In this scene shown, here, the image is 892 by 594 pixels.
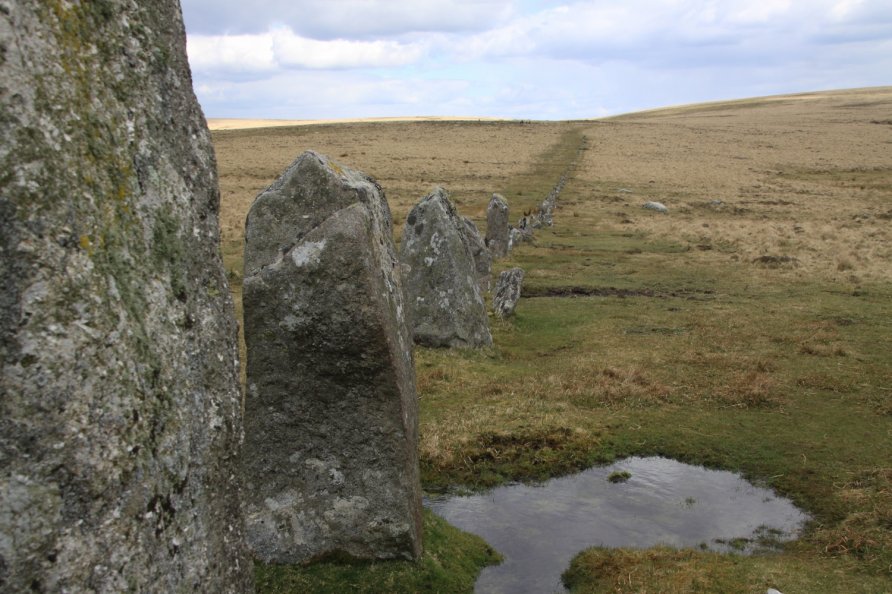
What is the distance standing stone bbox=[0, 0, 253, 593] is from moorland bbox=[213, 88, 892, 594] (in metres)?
4.23

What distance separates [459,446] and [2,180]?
9.33 meters

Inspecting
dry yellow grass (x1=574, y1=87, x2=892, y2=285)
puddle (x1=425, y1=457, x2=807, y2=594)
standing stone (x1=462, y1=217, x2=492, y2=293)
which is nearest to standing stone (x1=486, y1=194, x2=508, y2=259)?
standing stone (x1=462, y1=217, x2=492, y2=293)

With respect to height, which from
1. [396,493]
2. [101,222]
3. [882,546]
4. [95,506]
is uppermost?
[101,222]

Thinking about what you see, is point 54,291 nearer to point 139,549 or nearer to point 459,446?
point 139,549

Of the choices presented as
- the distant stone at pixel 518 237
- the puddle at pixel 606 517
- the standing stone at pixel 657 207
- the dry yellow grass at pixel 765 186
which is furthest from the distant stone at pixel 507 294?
the standing stone at pixel 657 207

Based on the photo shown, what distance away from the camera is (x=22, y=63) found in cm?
306

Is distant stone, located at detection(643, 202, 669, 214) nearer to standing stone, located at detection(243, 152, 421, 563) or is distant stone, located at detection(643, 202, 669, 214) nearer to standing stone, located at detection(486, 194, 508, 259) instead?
standing stone, located at detection(486, 194, 508, 259)

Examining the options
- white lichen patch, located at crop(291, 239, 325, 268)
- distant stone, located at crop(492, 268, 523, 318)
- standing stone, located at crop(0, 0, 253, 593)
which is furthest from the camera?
distant stone, located at crop(492, 268, 523, 318)

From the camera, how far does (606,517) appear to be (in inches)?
394

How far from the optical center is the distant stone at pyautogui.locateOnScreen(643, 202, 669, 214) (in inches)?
1673

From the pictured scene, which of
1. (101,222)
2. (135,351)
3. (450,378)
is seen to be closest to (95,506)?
(135,351)

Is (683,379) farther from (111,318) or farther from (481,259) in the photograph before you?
(111,318)

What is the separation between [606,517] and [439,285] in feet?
25.5

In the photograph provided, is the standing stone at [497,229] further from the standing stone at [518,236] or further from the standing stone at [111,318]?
the standing stone at [111,318]
